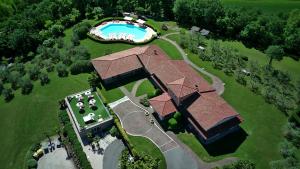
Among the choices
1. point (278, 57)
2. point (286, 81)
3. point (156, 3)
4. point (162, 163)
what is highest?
point (156, 3)

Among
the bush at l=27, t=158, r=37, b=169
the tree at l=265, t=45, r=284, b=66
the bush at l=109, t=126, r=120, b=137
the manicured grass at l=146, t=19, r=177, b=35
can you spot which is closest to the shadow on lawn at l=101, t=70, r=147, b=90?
the bush at l=109, t=126, r=120, b=137

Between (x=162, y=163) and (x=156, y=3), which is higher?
(x=156, y=3)

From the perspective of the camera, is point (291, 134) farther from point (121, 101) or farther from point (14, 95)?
point (14, 95)

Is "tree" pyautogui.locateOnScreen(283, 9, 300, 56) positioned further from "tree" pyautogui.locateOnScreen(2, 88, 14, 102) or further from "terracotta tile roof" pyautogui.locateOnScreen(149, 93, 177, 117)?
"tree" pyautogui.locateOnScreen(2, 88, 14, 102)

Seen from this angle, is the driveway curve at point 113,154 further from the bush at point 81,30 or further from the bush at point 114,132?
the bush at point 81,30

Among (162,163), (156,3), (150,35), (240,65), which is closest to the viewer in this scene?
(162,163)

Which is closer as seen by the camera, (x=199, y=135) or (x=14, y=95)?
(x=199, y=135)

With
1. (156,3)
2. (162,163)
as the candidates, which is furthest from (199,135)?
(156,3)
